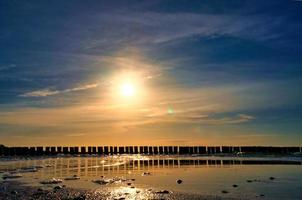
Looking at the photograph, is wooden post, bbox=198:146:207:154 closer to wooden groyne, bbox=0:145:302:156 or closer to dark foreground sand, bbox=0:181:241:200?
wooden groyne, bbox=0:145:302:156

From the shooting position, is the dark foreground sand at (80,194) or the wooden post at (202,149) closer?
the dark foreground sand at (80,194)

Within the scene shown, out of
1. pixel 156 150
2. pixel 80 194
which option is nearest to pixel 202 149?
pixel 156 150

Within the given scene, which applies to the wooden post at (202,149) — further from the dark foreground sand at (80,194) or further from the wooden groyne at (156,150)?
the dark foreground sand at (80,194)

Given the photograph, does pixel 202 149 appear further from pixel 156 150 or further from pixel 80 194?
pixel 80 194

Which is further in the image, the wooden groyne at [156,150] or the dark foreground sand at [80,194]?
the wooden groyne at [156,150]

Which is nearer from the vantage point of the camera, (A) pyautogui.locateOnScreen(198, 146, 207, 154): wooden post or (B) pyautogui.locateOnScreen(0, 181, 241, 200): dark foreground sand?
(B) pyautogui.locateOnScreen(0, 181, 241, 200): dark foreground sand

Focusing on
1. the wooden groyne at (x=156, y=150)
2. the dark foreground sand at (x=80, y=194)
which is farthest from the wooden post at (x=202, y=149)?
the dark foreground sand at (x=80, y=194)

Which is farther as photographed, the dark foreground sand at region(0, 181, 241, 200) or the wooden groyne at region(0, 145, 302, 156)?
the wooden groyne at region(0, 145, 302, 156)

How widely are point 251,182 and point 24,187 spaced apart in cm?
856

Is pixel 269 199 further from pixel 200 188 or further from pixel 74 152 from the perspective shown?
pixel 74 152

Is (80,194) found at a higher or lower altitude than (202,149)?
lower

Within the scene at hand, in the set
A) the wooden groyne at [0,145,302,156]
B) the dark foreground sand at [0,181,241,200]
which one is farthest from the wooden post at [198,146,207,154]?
the dark foreground sand at [0,181,241,200]

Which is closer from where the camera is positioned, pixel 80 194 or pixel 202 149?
pixel 80 194

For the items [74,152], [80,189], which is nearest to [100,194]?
[80,189]
